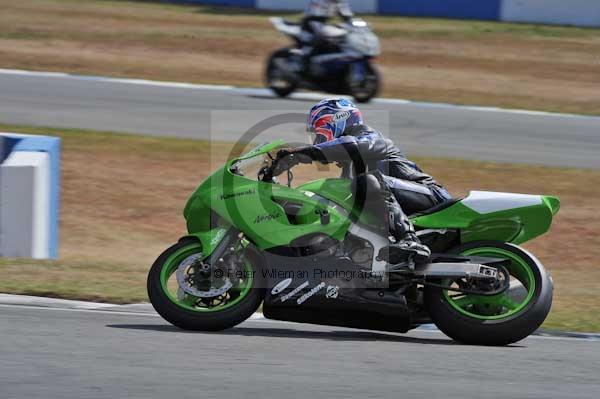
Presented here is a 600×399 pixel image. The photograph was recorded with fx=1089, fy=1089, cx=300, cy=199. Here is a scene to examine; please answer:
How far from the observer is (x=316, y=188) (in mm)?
7258

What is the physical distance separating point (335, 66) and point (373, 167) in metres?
12.9

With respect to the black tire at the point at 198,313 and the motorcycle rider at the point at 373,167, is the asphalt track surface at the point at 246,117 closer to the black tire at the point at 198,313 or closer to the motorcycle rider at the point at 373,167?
the motorcycle rider at the point at 373,167

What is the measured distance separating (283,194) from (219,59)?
60.7 feet

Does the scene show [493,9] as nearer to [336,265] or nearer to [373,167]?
[373,167]

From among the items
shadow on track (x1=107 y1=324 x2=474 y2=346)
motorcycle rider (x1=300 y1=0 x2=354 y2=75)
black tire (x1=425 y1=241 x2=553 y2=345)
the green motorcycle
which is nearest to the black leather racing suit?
the green motorcycle

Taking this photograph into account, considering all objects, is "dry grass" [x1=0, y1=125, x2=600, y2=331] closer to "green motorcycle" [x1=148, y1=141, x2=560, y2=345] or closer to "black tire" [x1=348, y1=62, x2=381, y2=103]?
"green motorcycle" [x1=148, y1=141, x2=560, y2=345]

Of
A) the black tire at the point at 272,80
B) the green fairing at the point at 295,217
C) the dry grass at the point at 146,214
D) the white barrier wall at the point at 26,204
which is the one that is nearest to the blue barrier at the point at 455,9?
the black tire at the point at 272,80

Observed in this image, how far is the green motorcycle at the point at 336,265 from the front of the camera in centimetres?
705

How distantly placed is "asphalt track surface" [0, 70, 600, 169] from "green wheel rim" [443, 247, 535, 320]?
28.0ft

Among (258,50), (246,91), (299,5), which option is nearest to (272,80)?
(246,91)

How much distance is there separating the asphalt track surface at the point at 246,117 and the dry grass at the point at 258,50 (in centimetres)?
133

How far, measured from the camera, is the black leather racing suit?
7.10 meters

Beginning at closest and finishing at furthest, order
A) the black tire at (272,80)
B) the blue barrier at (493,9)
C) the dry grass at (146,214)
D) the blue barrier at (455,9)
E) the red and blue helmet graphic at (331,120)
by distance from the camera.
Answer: the red and blue helmet graphic at (331,120)
the dry grass at (146,214)
the black tire at (272,80)
the blue barrier at (493,9)
the blue barrier at (455,9)

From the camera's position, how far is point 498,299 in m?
7.12
